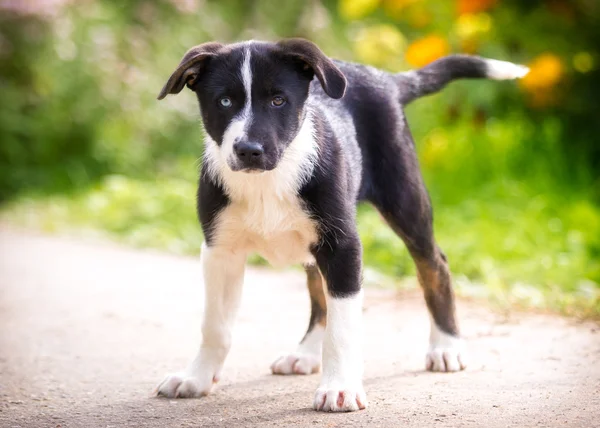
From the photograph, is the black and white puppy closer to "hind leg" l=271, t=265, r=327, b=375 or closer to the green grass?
"hind leg" l=271, t=265, r=327, b=375

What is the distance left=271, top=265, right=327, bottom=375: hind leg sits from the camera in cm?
424

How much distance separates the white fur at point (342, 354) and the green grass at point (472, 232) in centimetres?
209

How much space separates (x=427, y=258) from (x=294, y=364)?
0.85 m

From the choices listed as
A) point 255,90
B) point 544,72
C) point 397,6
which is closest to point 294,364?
point 255,90

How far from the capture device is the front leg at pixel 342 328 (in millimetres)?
3488

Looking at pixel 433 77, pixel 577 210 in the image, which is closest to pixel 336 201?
pixel 433 77

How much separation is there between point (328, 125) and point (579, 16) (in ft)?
18.5

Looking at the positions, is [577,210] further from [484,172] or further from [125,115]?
[125,115]

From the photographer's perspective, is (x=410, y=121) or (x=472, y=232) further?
(x=410, y=121)

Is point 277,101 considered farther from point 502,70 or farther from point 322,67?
point 502,70

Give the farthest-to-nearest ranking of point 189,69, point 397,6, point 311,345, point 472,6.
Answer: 1. point 397,6
2. point 472,6
3. point 311,345
4. point 189,69

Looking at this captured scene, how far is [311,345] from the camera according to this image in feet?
14.2

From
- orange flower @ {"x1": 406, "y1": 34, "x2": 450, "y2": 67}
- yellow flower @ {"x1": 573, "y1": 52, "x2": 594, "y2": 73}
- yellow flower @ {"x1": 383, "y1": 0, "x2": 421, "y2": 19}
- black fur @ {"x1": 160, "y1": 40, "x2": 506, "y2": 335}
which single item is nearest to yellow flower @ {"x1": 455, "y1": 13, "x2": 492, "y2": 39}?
orange flower @ {"x1": 406, "y1": 34, "x2": 450, "y2": 67}

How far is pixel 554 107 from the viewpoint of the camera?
845 centimetres
